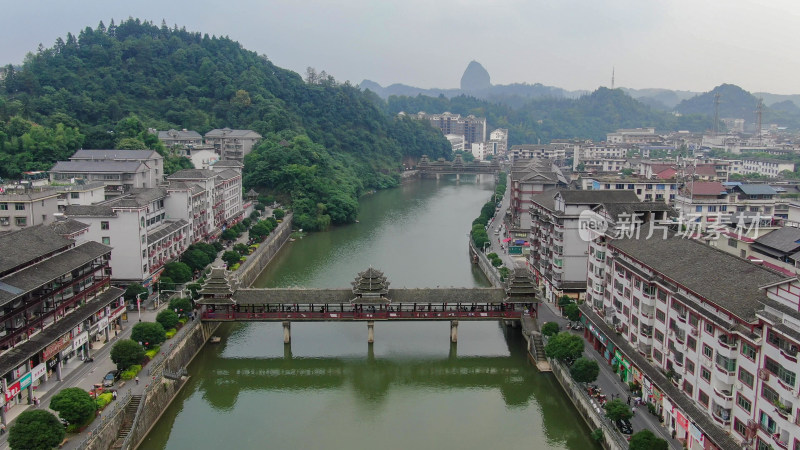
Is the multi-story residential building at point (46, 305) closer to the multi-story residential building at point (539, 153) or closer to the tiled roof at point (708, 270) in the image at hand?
the tiled roof at point (708, 270)

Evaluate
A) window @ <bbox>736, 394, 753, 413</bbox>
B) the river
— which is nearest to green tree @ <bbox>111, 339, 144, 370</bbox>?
the river

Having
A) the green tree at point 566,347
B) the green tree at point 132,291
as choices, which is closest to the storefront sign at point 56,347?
the green tree at point 132,291

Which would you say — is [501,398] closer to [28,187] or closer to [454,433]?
[454,433]

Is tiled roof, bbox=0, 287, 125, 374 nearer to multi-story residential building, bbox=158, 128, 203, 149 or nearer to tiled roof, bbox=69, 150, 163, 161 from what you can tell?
tiled roof, bbox=69, 150, 163, 161

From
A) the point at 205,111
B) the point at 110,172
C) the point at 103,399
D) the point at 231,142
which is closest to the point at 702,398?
the point at 103,399

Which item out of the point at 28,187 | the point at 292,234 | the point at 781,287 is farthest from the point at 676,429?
the point at 292,234
